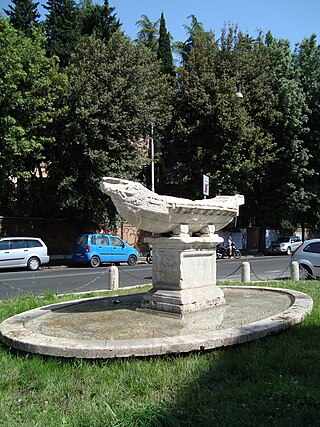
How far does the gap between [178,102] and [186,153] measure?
129 inches

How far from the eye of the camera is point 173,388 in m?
4.14

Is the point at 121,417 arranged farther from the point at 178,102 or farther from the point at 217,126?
the point at 178,102

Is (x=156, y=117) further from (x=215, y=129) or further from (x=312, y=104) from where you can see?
(x=312, y=104)

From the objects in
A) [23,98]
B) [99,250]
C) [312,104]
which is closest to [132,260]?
[99,250]

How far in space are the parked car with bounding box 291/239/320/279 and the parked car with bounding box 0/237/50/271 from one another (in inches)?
476

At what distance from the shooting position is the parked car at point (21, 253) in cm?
1912

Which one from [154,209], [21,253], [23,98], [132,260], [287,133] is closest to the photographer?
[154,209]

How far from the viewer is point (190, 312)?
680 centimetres

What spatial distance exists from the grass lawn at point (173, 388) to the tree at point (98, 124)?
689 inches

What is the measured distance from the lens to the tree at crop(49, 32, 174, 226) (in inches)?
863

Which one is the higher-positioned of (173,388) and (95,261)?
(95,261)

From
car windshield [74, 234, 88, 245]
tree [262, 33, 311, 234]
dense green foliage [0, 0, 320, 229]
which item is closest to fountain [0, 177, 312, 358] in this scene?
car windshield [74, 234, 88, 245]

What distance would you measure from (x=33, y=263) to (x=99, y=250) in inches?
129

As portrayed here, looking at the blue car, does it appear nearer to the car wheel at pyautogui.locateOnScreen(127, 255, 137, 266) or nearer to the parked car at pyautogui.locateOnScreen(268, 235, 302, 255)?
the car wheel at pyautogui.locateOnScreen(127, 255, 137, 266)
